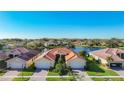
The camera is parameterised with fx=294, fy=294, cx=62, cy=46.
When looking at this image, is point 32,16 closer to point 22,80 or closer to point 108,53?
point 22,80

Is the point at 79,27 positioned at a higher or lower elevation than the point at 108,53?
higher

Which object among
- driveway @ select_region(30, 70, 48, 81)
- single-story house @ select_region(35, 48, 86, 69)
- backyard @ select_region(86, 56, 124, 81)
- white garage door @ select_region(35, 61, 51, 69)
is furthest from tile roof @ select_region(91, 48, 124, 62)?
driveway @ select_region(30, 70, 48, 81)

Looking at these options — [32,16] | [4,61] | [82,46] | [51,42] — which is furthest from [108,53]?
[4,61]

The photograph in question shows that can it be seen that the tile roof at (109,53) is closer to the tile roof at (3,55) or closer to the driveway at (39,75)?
the driveway at (39,75)

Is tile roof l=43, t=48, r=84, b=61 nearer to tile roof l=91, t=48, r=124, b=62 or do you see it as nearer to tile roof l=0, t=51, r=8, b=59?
tile roof l=91, t=48, r=124, b=62

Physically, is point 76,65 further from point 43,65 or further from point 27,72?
point 27,72
